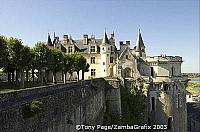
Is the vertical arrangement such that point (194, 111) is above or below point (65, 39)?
below

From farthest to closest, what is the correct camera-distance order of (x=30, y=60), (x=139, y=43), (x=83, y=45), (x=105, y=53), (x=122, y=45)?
1. (x=83, y=45)
2. (x=122, y=45)
3. (x=105, y=53)
4. (x=139, y=43)
5. (x=30, y=60)

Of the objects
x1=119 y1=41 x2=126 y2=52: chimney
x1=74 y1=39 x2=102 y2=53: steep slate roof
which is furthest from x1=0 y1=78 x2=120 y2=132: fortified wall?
x1=74 y1=39 x2=102 y2=53: steep slate roof

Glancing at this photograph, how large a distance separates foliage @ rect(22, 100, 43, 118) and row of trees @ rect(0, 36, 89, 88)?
540 inches

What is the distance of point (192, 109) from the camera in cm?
7019

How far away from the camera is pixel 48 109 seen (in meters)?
14.1

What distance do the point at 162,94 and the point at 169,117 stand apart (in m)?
3.23

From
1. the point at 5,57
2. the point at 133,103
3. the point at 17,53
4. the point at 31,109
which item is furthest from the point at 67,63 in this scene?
the point at 31,109

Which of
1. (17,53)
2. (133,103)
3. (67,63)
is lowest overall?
(133,103)

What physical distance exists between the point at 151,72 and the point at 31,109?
35.3 m

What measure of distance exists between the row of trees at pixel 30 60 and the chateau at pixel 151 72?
5.47m

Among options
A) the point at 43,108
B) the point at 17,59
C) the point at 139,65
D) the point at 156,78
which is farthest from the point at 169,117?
the point at 43,108

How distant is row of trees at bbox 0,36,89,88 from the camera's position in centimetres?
2783

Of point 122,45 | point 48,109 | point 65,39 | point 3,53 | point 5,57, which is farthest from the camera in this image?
point 65,39

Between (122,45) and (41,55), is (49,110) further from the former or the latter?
(122,45)
